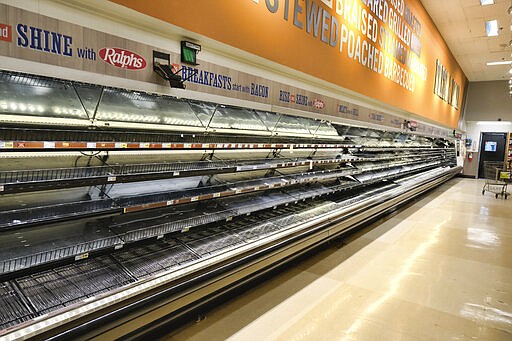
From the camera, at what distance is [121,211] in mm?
2088

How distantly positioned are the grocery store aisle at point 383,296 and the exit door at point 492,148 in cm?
1290

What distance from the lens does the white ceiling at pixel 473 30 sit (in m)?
7.92

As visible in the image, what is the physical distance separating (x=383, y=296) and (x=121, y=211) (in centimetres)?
242

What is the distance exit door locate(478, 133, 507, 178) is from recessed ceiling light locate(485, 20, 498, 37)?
7733 mm

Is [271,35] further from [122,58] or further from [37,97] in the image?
[37,97]

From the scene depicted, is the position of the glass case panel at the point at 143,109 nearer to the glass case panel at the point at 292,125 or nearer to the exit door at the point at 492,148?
the glass case panel at the point at 292,125

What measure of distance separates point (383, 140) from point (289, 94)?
391cm

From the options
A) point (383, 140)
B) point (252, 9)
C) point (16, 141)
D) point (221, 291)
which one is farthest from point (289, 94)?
point (383, 140)

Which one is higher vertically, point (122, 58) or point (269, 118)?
point (122, 58)

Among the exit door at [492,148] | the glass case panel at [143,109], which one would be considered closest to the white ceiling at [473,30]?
the exit door at [492,148]

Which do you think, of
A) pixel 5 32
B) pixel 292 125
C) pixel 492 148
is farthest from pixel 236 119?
pixel 492 148

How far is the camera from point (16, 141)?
1566 millimetres

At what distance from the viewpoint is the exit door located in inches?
601

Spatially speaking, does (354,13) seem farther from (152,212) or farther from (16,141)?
(16,141)
